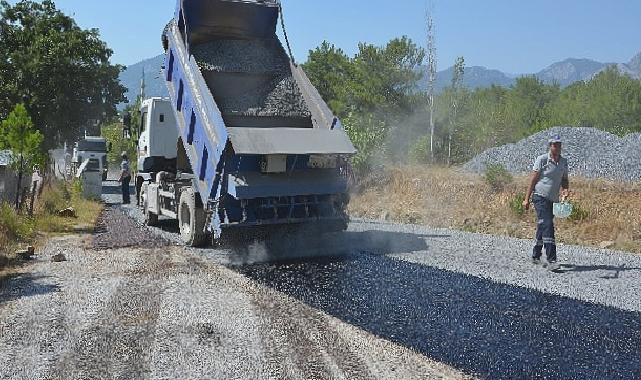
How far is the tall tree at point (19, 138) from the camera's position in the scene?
36.2 feet

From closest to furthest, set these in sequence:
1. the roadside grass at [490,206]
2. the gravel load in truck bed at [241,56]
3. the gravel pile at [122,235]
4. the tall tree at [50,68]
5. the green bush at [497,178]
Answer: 1. the gravel load in truck bed at [241,56]
2. the gravel pile at [122,235]
3. the roadside grass at [490,206]
4. the green bush at [497,178]
5. the tall tree at [50,68]

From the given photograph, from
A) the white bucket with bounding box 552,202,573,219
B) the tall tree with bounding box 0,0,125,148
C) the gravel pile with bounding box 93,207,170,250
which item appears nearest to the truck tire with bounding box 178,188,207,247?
the gravel pile with bounding box 93,207,170,250

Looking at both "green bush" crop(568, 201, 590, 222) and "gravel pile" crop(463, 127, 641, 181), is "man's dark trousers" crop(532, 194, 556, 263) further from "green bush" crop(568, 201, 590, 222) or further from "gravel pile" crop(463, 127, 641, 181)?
"gravel pile" crop(463, 127, 641, 181)

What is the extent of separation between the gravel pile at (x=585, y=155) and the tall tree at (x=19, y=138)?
12.3 meters

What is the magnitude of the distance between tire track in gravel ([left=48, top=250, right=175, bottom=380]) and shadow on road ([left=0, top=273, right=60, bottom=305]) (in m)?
0.81

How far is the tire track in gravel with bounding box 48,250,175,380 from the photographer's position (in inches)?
159

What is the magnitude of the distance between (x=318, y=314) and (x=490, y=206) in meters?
8.72

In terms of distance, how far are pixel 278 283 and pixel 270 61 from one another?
3998 millimetres

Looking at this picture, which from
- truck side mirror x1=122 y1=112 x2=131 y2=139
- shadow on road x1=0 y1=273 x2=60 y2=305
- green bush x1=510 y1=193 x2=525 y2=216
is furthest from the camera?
truck side mirror x1=122 y1=112 x2=131 y2=139

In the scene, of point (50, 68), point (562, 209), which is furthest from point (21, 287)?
point (50, 68)

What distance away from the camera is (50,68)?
2153cm

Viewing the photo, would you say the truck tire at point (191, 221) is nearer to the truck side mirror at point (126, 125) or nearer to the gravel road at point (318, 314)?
the gravel road at point (318, 314)

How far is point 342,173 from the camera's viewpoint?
8.17m

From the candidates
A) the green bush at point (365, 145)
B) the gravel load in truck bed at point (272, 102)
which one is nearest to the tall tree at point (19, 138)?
the gravel load in truck bed at point (272, 102)
